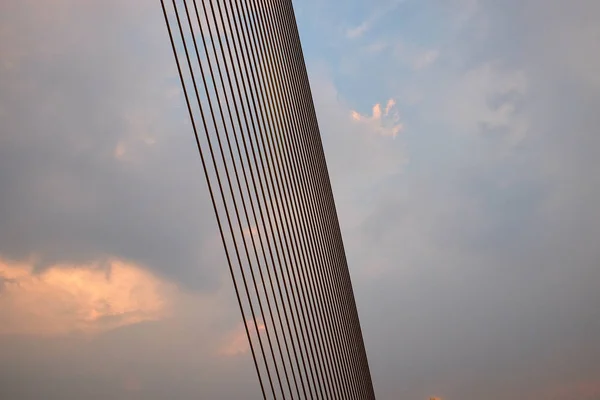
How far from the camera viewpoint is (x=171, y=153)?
88.0ft

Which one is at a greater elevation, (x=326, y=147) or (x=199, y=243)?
Answer: (x=326, y=147)

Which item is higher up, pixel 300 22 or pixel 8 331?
pixel 300 22

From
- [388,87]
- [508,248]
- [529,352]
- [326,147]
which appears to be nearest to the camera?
[529,352]

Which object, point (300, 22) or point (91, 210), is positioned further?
point (300, 22)

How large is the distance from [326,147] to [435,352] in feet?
45.8

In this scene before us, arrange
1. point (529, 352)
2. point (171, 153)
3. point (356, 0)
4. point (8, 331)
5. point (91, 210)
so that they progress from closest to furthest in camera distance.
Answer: point (8, 331) → point (91, 210) → point (171, 153) → point (529, 352) → point (356, 0)

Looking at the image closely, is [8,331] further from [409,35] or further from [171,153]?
[409,35]

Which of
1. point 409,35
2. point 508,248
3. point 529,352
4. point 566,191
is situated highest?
point 409,35

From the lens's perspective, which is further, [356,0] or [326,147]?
[356,0]

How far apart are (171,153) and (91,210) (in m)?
4.45

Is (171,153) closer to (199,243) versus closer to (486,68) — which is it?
(199,243)

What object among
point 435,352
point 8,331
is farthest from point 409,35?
point 8,331

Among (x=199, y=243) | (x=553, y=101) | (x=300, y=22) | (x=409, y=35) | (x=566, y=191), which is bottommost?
(x=566, y=191)

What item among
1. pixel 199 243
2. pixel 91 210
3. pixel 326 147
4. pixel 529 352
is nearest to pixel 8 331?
pixel 91 210
